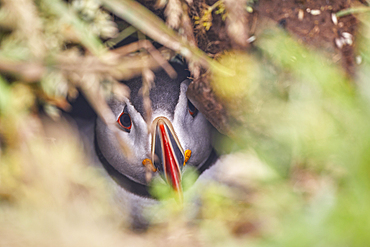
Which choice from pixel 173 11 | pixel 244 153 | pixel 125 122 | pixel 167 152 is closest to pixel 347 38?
pixel 244 153

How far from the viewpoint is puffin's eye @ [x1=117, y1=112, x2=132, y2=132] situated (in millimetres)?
1890

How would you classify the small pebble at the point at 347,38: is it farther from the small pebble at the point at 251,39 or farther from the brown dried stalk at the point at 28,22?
the brown dried stalk at the point at 28,22

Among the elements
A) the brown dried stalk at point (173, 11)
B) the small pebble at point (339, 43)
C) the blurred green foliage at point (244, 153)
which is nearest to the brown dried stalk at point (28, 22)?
the blurred green foliage at point (244, 153)

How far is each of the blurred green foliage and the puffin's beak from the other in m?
0.25

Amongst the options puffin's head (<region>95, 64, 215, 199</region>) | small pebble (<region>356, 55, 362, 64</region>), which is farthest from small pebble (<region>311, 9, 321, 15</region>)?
puffin's head (<region>95, 64, 215, 199</region>)

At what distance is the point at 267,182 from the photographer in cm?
112

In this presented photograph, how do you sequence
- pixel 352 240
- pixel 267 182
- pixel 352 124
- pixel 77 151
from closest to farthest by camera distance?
pixel 352 240, pixel 352 124, pixel 267 182, pixel 77 151

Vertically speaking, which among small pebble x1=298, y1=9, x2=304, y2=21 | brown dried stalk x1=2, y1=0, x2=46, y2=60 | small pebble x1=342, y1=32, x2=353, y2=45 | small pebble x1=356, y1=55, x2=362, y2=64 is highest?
brown dried stalk x1=2, y1=0, x2=46, y2=60

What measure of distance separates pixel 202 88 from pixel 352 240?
112cm

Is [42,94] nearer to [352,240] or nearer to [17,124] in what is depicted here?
[17,124]

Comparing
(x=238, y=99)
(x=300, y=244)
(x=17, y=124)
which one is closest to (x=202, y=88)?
(x=238, y=99)

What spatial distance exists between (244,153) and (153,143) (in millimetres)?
531

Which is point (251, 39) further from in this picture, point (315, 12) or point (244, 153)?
point (244, 153)

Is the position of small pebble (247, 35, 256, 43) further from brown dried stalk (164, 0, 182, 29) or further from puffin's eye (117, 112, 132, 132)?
puffin's eye (117, 112, 132, 132)
